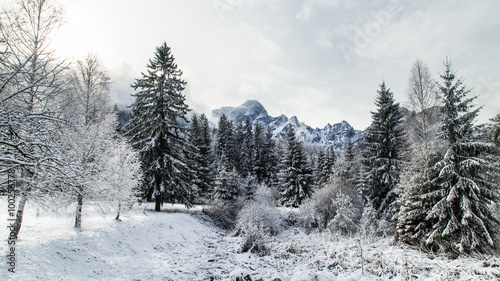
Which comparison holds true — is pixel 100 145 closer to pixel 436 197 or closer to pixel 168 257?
pixel 168 257

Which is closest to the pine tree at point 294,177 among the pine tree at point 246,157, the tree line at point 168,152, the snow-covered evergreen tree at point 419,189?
the tree line at point 168,152

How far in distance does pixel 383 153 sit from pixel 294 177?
13.1 m

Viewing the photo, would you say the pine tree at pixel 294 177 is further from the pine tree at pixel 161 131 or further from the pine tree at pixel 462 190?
the pine tree at pixel 462 190

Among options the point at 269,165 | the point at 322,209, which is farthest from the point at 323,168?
the point at 322,209

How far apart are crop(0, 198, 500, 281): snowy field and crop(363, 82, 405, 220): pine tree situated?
9947mm

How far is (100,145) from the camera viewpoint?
12211 mm

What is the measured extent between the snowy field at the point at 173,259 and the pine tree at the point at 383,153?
995 cm

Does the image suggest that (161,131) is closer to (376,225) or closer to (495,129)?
(376,225)

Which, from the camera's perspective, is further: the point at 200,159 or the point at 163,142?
the point at 200,159

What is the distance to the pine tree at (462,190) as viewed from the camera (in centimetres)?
1018

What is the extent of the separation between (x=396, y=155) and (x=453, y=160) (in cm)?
1023

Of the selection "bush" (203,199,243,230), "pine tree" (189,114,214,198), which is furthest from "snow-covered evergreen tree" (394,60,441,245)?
"pine tree" (189,114,214,198)

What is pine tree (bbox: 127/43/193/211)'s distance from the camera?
19.3m

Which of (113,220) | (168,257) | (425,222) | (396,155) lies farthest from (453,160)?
(113,220)
